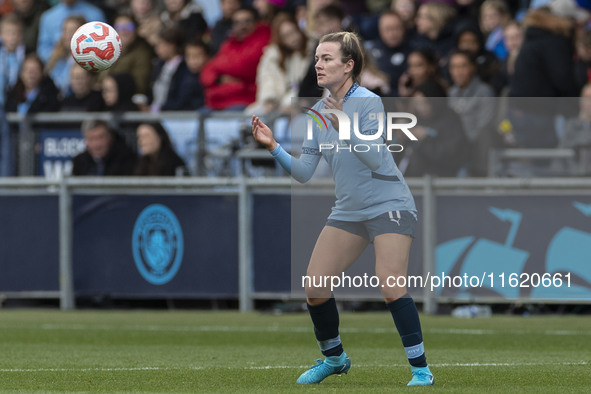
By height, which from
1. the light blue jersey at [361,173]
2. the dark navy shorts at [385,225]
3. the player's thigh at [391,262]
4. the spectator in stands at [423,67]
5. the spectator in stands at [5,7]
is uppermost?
the spectator in stands at [5,7]

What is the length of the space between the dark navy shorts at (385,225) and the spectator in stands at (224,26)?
11.3 meters

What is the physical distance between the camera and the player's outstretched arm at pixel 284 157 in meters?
8.07

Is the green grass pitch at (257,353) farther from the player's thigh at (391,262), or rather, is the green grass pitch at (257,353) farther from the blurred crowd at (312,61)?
the blurred crowd at (312,61)

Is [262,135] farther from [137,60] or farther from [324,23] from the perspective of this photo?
[137,60]

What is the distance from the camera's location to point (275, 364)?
32.1 ft

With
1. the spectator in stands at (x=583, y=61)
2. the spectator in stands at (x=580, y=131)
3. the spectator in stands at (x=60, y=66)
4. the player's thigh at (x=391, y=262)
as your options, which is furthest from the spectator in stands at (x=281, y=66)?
the player's thigh at (x=391, y=262)

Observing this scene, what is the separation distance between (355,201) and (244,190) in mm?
7199

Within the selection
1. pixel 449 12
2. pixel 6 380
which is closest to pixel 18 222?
pixel 449 12

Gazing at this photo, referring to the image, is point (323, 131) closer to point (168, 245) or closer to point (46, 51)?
point (168, 245)

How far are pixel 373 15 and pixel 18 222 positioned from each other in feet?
20.0

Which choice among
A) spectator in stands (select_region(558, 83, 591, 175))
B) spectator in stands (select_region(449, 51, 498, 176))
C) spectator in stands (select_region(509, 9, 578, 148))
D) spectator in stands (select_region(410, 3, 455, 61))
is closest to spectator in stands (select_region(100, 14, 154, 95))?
spectator in stands (select_region(410, 3, 455, 61))

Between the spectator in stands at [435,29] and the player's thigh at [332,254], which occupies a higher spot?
the spectator in stands at [435,29]

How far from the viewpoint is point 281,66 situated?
16891mm

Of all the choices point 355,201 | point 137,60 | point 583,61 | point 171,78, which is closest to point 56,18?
point 137,60
